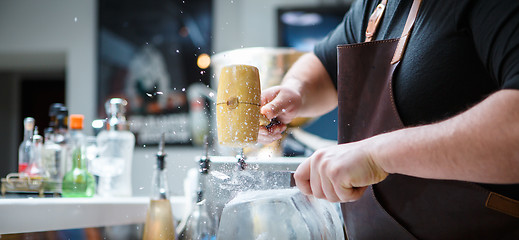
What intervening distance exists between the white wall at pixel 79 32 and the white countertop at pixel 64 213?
2011 mm

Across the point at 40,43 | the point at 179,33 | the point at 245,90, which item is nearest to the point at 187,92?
the point at 179,33

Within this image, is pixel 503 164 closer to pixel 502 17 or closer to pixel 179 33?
pixel 502 17

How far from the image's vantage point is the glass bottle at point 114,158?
154 centimetres

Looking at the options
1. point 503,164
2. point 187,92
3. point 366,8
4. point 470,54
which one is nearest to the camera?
point 503,164

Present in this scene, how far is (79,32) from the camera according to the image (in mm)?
3689

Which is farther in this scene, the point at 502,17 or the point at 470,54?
the point at 470,54

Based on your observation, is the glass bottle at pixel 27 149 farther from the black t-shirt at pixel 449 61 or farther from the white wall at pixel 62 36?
the white wall at pixel 62 36

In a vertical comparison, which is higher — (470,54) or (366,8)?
(366,8)

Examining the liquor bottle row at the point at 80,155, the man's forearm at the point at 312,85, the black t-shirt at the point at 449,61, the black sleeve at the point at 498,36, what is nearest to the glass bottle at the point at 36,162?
the liquor bottle row at the point at 80,155

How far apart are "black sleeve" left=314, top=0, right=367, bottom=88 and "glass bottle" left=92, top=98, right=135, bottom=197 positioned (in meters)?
0.69

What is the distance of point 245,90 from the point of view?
87 cm

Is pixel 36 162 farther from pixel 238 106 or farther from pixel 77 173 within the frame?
pixel 238 106

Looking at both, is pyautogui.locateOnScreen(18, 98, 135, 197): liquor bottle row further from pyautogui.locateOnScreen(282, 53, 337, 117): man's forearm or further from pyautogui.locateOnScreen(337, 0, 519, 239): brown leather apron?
pyautogui.locateOnScreen(337, 0, 519, 239): brown leather apron

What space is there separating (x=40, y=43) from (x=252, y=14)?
5.87 ft
